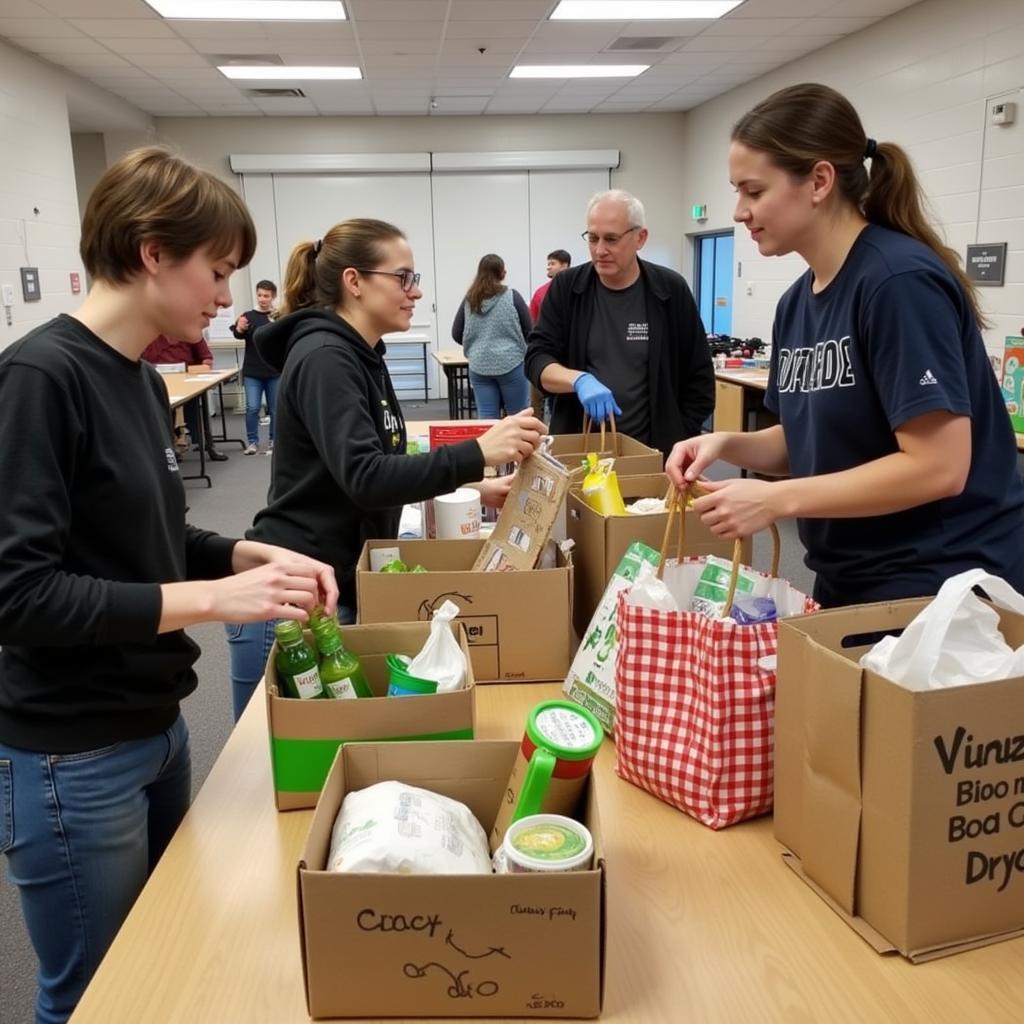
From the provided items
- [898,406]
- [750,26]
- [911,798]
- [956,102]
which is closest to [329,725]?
[911,798]

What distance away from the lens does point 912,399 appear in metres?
1.13

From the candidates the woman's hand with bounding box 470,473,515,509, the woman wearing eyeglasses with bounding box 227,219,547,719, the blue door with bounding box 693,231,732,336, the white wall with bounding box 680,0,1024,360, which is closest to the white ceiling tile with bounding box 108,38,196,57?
the white wall with bounding box 680,0,1024,360

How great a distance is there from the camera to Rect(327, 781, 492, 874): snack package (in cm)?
81

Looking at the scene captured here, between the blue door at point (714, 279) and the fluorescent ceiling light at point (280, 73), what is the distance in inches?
161

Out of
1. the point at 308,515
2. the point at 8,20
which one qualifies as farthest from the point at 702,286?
the point at 308,515

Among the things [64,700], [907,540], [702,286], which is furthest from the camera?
[702,286]

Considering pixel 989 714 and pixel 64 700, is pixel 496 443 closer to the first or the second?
pixel 64 700

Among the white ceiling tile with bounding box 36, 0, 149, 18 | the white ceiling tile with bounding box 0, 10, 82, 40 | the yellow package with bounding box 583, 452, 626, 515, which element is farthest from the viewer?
the white ceiling tile with bounding box 0, 10, 82, 40

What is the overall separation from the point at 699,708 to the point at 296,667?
0.50 metres

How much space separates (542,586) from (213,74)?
7.47 meters

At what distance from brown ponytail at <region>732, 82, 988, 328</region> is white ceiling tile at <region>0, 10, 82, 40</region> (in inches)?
232

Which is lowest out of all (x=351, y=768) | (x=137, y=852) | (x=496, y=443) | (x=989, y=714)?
(x=137, y=852)

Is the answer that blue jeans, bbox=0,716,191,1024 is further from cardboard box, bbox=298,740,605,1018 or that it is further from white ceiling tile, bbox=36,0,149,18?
white ceiling tile, bbox=36,0,149,18

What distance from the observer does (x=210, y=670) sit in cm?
363
